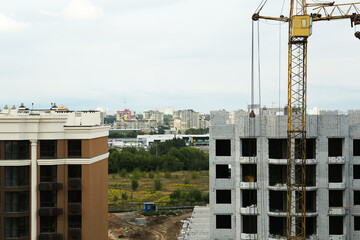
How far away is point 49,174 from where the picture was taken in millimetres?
29672

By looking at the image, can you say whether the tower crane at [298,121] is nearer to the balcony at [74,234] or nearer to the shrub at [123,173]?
the balcony at [74,234]

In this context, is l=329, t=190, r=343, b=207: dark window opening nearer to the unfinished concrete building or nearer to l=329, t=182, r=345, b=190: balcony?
the unfinished concrete building

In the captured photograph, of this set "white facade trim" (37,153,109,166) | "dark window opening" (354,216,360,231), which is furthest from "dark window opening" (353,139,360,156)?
"white facade trim" (37,153,109,166)

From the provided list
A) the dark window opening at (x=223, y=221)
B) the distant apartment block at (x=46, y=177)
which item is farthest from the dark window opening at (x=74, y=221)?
Answer: the dark window opening at (x=223, y=221)

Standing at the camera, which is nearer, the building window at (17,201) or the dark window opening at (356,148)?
the building window at (17,201)

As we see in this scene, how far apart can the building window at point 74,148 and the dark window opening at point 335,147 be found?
18.5 meters

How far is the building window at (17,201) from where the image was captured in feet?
94.5

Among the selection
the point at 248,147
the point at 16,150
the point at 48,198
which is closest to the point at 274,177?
the point at 248,147

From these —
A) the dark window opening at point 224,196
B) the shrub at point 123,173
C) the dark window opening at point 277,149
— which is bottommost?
the shrub at point 123,173

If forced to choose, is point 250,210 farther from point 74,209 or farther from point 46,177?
point 46,177

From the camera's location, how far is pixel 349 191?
96.4 ft

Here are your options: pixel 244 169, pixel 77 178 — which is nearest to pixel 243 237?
pixel 244 169

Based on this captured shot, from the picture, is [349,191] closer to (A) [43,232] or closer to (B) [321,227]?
(B) [321,227]

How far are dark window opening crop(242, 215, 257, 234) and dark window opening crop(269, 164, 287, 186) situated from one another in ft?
10.7
